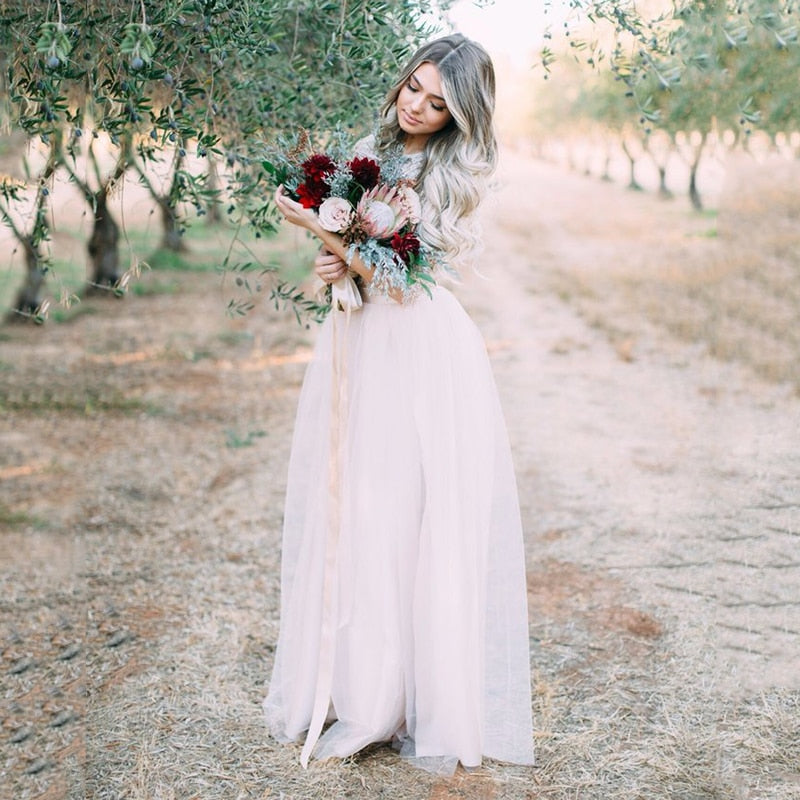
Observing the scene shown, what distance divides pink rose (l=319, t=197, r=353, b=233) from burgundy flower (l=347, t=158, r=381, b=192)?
95mm

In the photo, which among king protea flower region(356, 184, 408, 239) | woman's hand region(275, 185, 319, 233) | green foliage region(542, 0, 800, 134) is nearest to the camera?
king protea flower region(356, 184, 408, 239)

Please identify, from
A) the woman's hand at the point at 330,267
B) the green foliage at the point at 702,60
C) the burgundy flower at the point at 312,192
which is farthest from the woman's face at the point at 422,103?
the green foliage at the point at 702,60

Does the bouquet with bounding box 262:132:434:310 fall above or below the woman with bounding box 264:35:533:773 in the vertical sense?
above

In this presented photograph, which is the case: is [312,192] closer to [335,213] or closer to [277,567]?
[335,213]

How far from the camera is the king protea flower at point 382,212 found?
293 centimetres

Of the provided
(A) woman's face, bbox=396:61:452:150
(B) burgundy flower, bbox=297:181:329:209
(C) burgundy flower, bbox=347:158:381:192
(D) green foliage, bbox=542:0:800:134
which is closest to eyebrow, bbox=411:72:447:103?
(A) woman's face, bbox=396:61:452:150

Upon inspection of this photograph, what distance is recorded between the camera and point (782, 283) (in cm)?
1329

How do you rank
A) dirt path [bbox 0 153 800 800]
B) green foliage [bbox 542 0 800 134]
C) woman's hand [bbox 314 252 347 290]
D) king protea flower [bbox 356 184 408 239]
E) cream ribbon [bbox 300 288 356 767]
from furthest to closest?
green foliage [bbox 542 0 800 134] < dirt path [bbox 0 153 800 800] < cream ribbon [bbox 300 288 356 767] < woman's hand [bbox 314 252 347 290] < king protea flower [bbox 356 184 408 239]

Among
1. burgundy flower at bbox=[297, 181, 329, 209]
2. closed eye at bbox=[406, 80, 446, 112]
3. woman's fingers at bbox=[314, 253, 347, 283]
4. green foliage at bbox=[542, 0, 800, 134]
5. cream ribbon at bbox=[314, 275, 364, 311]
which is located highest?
green foliage at bbox=[542, 0, 800, 134]

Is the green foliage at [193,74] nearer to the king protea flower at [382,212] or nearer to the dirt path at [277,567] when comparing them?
the king protea flower at [382,212]

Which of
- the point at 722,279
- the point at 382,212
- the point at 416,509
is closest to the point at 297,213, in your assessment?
the point at 382,212

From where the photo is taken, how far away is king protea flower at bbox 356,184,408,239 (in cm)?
293

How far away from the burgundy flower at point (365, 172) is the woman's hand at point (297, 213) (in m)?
0.20

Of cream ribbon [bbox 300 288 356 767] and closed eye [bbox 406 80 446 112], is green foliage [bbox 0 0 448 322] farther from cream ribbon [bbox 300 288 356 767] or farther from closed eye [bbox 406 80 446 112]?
cream ribbon [bbox 300 288 356 767]
